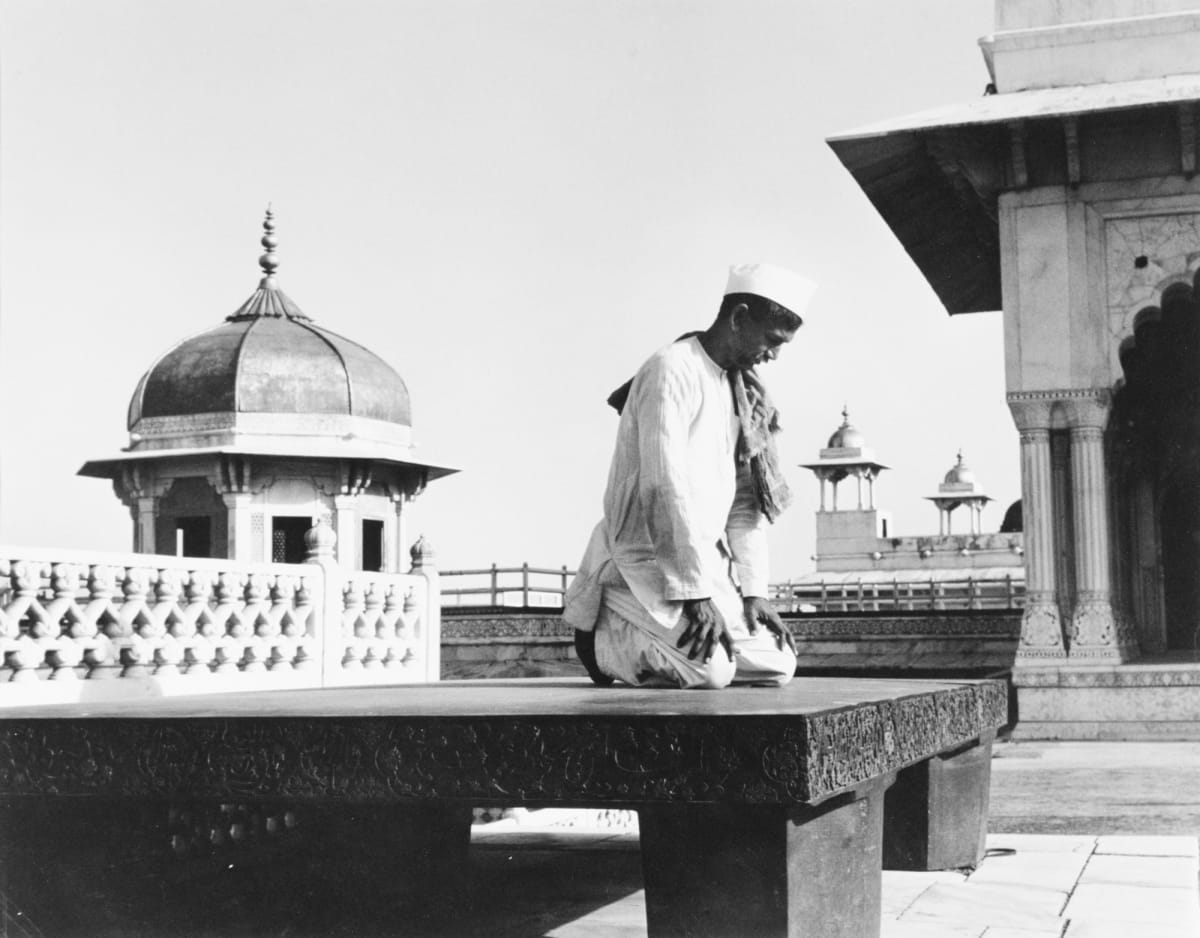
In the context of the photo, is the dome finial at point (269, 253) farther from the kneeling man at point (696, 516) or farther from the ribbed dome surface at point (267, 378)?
the kneeling man at point (696, 516)

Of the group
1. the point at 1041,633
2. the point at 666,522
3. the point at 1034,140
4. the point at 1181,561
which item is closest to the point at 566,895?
the point at 666,522

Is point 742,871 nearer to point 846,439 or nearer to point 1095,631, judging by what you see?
point 1095,631

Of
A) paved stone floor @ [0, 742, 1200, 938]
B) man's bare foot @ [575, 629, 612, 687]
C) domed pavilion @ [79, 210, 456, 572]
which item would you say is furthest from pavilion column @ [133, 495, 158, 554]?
man's bare foot @ [575, 629, 612, 687]

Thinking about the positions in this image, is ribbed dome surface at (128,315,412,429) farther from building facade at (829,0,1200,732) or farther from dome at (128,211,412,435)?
building facade at (829,0,1200,732)

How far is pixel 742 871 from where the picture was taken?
9.57ft

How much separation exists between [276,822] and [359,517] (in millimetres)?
21121

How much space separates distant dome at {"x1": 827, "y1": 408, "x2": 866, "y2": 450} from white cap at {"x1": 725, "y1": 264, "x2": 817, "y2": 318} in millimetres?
39680

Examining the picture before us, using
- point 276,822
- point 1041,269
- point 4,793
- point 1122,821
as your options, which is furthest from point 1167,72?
point 4,793

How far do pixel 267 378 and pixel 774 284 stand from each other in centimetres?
2245

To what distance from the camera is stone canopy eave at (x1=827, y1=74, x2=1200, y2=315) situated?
11.0 metres

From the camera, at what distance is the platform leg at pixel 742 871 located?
9.49 ft

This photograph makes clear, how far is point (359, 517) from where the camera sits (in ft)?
82.4

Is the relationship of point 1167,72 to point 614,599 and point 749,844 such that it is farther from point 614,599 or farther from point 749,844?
point 749,844

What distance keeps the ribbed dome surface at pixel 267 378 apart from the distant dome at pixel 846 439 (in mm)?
19253
